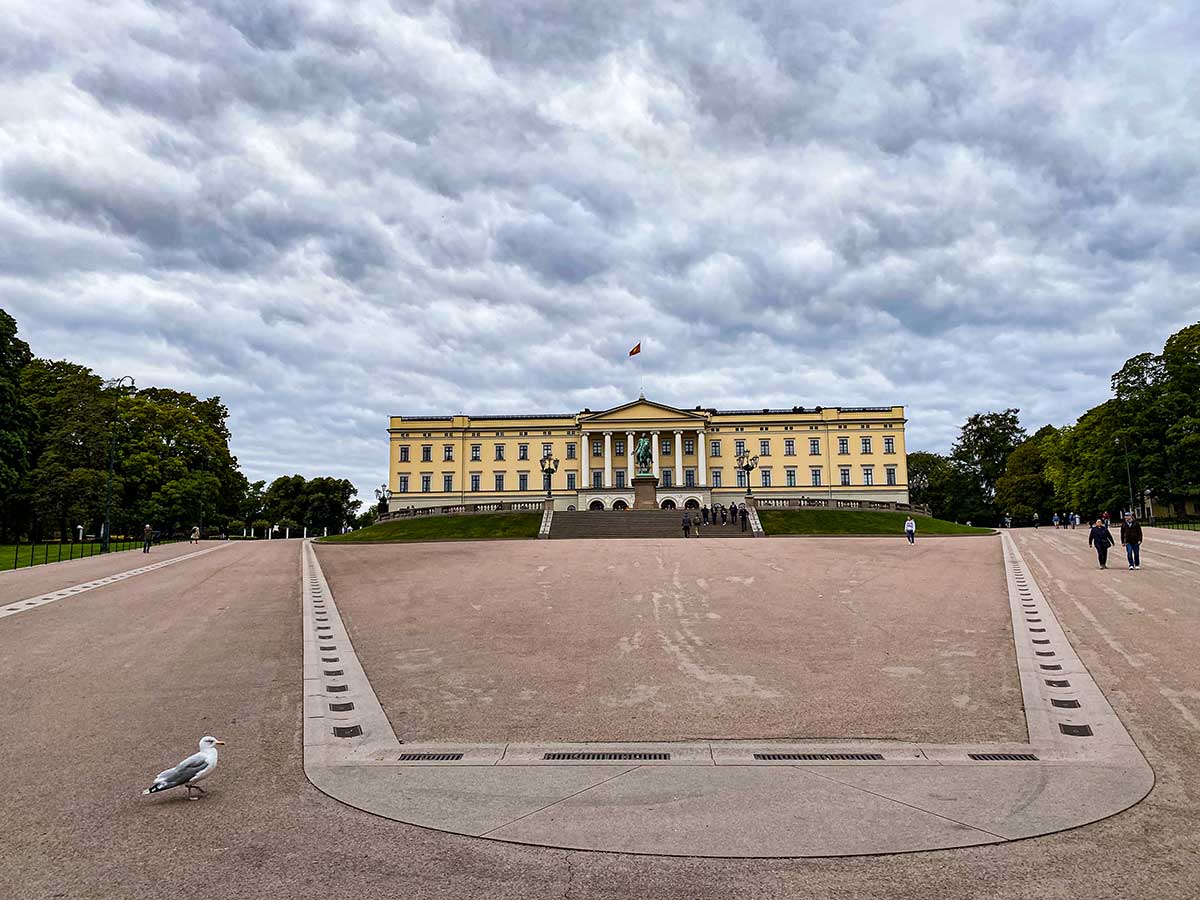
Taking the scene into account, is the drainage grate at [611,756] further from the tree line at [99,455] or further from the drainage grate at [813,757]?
the tree line at [99,455]

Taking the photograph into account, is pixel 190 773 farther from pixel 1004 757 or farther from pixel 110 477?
pixel 110 477

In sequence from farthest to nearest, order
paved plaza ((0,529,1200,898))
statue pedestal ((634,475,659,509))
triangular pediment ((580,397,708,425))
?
triangular pediment ((580,397,708,425)) → statue pedestal ((634,475,659,509)) → paved plaza ((0,529,1200,898))

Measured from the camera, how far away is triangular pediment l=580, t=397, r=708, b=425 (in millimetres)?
94125

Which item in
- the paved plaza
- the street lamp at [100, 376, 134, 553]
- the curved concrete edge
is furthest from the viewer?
the street lamp at [100, 376, 134, 553]

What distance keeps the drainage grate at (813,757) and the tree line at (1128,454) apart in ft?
211

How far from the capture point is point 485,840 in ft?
16.3

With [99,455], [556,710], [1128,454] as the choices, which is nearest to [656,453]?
[1128,454]

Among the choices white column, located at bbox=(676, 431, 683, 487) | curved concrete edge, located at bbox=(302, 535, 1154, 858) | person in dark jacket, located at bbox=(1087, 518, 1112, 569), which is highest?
white column, located at bbox=(676, 431, 683, 487)

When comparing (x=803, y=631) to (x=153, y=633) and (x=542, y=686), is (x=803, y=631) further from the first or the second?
(x=153, y=633)

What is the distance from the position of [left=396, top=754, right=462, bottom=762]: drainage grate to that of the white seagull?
1519mm

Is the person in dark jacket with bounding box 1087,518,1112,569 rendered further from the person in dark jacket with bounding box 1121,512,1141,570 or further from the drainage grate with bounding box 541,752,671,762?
the drainage grate with bounding box 541,752,671,762

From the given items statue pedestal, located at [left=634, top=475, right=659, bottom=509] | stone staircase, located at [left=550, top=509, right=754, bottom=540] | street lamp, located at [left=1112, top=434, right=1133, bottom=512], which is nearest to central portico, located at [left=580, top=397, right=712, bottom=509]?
statue pedestal, located at [left=634, top=475, right=659, bottom=509]

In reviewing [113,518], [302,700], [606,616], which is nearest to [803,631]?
[606,616]

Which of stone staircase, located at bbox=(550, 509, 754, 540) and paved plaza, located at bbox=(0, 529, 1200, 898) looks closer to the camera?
paved plaza, located at bbox=(0, 529, 1200, 898)
